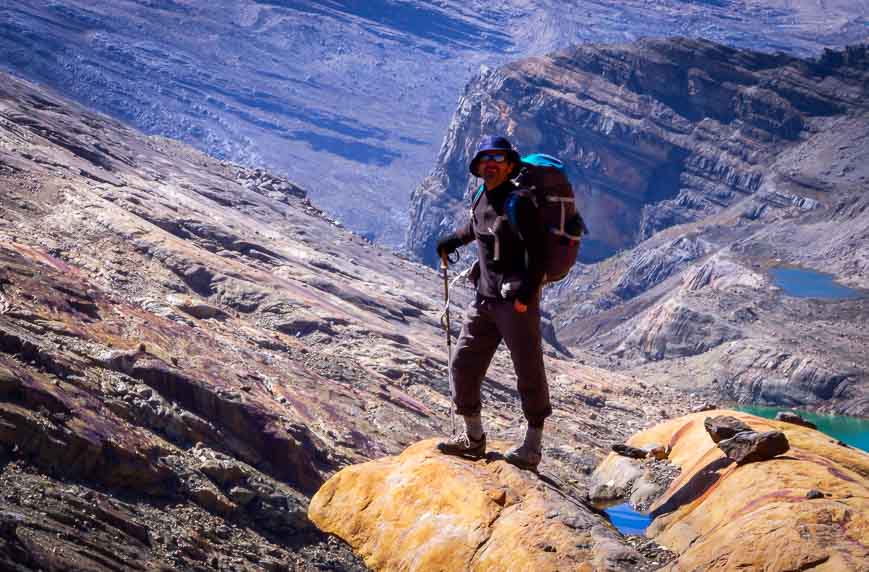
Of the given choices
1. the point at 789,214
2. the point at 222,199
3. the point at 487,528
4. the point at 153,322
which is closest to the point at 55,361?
the point at 487,528

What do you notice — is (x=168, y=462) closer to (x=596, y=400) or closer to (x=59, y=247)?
(x=59, y=247)

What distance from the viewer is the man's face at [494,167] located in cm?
691

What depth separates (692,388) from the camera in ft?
186

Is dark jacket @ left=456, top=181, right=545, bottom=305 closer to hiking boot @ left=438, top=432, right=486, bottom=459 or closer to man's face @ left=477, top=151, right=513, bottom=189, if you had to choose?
man's face @ left=477, top=151, right=513, bottom=189

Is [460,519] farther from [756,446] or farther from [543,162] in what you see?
[543,162]

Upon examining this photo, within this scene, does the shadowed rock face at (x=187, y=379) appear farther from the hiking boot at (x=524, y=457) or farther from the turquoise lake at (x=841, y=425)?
the turquoise lake at (x=841, y=425)

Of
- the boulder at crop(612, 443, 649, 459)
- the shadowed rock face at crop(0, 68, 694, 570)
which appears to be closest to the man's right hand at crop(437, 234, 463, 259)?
the shadowed rock face at crop(0, 68, 694, 570)

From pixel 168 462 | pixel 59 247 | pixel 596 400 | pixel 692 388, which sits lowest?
pixel 692 388

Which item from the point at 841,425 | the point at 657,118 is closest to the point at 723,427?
the point at 841,425

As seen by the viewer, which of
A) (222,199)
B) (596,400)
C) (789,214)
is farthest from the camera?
(789,214)

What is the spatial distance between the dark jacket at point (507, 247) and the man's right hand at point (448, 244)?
1.64ft

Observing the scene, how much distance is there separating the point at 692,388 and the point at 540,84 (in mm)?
86885

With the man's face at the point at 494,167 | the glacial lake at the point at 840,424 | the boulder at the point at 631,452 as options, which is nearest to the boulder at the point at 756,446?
the boulder at the point at 631,452

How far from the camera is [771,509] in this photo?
6520mm
